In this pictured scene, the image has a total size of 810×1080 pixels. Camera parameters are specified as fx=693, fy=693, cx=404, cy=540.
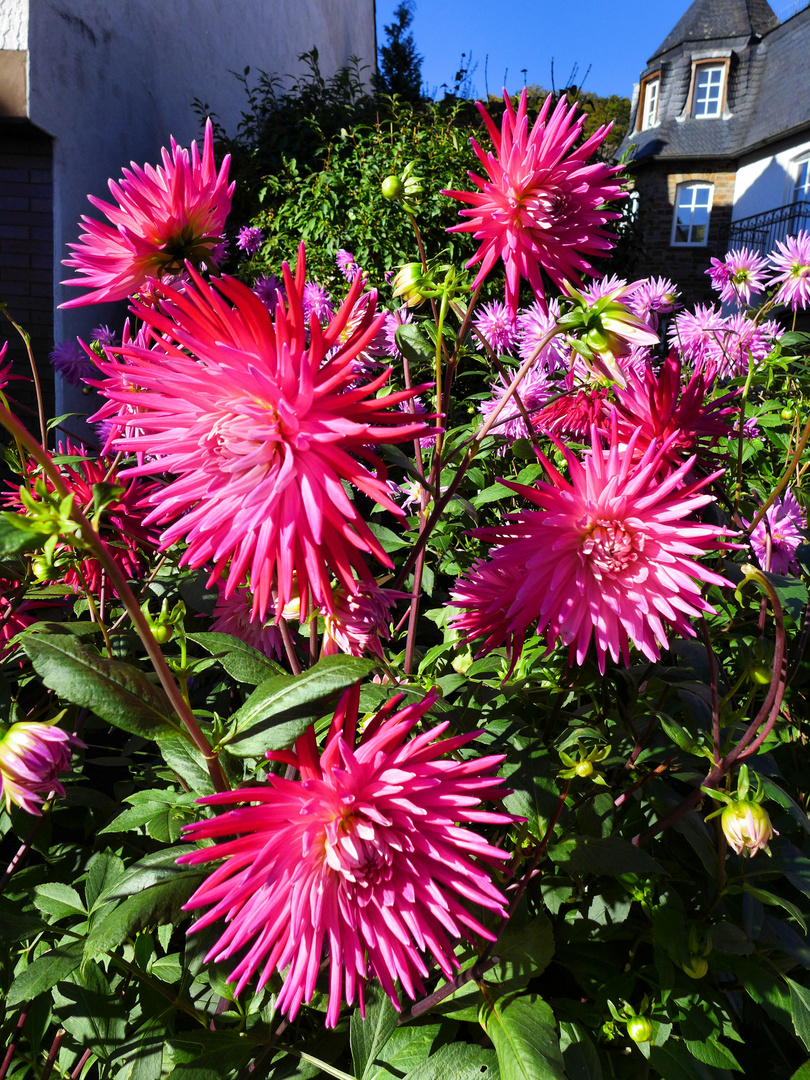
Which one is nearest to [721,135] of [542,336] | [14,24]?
[14,24]

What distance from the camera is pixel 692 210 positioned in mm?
15547

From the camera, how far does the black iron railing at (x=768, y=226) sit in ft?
43.4

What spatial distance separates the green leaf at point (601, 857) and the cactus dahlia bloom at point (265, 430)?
0.44m

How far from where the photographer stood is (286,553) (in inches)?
22.0

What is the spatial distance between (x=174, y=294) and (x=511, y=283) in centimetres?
48

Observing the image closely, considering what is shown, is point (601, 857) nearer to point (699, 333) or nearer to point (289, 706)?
point (289, 706)

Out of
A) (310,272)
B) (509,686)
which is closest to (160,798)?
(509,686)

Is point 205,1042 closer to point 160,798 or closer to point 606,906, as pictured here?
point 160,798

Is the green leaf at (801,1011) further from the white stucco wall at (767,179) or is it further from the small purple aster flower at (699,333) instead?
the white stucco wall at (767,179)

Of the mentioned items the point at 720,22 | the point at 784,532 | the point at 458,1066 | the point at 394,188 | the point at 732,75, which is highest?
the point at 720,22

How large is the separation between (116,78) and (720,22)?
17861 mm

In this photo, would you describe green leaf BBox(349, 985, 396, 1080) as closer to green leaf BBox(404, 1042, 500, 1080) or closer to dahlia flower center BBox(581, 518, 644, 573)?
green leaf BBox(404, 1042, 500, 1080)

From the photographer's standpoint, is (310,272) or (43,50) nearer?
(43,50)

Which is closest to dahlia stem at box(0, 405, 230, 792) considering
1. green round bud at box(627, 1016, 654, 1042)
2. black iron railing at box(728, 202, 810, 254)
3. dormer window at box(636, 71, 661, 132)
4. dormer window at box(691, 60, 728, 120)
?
green round bud at box(627, 1016, 654, 1042)
